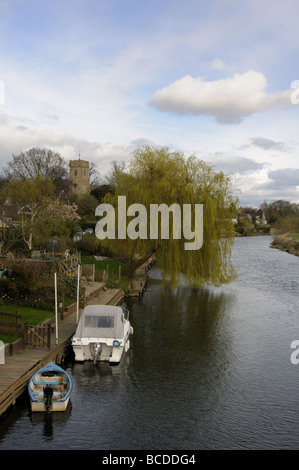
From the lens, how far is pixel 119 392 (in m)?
19.0

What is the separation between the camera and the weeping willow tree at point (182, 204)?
3522 cm

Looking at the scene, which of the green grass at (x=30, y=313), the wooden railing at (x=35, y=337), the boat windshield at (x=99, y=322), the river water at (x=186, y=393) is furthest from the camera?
the green grass at (x=30, y=313)

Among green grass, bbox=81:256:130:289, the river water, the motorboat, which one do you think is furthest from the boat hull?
green grass, bbox=81:256:130:289

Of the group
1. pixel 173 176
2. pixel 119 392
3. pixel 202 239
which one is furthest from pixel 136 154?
pixel 119 392

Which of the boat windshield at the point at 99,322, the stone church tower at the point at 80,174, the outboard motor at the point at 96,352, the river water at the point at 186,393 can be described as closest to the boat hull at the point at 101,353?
the outboard motor at the point at 96,352

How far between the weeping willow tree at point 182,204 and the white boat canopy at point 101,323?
38.9 feet

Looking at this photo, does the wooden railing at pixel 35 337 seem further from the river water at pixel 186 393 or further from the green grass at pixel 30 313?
the green grass at pixel 30 313

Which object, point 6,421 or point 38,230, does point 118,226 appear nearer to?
point 38,230

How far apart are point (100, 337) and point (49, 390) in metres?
6.04

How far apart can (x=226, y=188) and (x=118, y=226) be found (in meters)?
9.53

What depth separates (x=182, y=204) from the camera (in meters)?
35.3

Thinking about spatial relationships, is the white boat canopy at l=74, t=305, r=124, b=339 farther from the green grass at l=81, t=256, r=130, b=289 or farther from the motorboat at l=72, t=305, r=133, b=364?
the green grass at l=81, t=256, r=130, b=289
